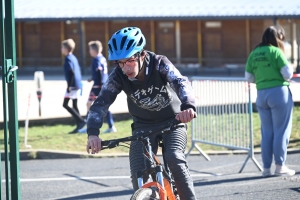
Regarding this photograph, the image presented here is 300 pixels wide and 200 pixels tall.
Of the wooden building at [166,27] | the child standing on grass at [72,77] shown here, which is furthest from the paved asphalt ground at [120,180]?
the wooden building at [166,27]

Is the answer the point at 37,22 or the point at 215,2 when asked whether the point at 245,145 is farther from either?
the point at 37,22

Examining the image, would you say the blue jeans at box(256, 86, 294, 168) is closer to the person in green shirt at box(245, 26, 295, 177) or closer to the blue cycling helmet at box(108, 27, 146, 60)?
the person in green shirt at box(245, 26, 295, 177)

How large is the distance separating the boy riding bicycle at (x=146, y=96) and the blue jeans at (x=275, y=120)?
3.24 metres

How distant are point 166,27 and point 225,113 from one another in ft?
88.4

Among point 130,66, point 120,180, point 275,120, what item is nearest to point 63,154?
point 120,180

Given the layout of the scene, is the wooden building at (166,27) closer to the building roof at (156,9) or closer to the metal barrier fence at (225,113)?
the building roof at (156,9)

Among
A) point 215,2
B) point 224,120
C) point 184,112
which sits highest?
point 215,2

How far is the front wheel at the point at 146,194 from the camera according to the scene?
4.87m

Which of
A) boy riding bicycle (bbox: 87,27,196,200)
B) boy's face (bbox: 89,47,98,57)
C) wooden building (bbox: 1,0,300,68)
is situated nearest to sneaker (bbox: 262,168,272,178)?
boy riding bicycle (bbox: 87,27,196,200)

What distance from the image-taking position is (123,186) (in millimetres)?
9156

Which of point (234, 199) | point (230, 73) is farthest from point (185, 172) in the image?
point (230, 73)

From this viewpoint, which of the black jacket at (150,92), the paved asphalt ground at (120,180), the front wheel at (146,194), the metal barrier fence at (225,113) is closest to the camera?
the front wheel at (146,194)

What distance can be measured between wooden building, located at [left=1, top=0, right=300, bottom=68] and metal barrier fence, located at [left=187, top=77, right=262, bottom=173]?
884 inches

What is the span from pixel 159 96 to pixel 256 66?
137 inches
